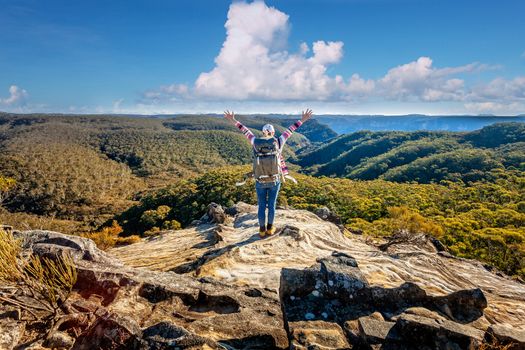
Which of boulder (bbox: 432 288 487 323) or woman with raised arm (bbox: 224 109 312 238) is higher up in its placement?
woman with raised arm (bbox: 224 109 312 238)

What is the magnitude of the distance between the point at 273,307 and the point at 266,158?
5.00m

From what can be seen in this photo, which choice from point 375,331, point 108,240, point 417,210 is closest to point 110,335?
point 375,331

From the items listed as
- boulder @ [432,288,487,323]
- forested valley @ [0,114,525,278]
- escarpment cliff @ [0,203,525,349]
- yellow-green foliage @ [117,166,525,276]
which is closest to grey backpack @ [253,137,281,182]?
escarpment cliff @ [0,203,525,349]

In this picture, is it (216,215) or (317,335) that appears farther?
(216,215)

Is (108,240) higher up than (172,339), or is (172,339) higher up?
(172,339)

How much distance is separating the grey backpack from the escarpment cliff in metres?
3.20

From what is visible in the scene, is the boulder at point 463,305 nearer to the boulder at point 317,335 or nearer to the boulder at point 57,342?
the boulder at point 317,335

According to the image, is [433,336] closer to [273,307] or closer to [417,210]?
[273,307]

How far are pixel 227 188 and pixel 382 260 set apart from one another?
237 feet

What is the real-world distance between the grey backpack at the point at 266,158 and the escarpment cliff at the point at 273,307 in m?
3.20

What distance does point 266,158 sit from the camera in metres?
10.8

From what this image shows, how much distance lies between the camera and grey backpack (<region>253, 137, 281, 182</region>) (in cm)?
1079

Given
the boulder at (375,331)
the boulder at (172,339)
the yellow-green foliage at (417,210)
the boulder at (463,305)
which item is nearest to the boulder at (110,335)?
the boulder at (172,339)

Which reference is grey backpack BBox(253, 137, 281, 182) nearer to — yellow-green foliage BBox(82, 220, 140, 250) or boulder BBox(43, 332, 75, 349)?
boulder BBox(43, 332, 75, 349)
